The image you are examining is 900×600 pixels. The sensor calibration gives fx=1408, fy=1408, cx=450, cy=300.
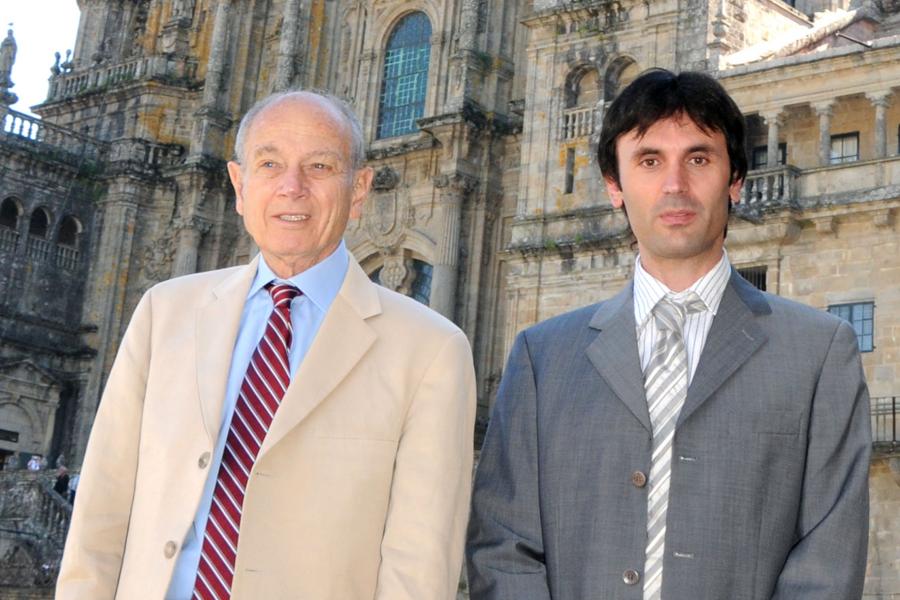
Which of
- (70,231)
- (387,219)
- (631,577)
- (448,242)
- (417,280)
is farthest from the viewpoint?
(70,231)

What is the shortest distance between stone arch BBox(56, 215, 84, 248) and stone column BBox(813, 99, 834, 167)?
849 inches

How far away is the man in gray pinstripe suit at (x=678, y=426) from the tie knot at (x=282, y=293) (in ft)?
2.75

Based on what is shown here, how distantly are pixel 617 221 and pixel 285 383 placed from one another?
20.0 meters

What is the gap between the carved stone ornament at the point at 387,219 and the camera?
104 feet

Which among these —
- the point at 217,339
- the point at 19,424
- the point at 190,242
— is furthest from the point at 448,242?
the point at 217,339

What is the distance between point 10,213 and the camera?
1412 inches

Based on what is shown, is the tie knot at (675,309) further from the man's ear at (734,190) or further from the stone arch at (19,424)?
the stone arch at (19,424)

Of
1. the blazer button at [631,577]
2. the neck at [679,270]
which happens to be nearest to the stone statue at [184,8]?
the neck at [679,270]

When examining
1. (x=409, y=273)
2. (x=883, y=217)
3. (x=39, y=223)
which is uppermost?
(x=39, y=223)

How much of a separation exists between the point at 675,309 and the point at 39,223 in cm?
3364

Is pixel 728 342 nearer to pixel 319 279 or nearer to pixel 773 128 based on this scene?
pixel 319 279

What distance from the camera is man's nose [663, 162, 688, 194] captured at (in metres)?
4.80

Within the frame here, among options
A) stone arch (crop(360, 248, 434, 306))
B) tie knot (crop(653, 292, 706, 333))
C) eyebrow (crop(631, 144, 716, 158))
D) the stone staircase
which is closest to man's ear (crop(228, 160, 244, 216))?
eyebrow (crop(631, 144, 716, 158))

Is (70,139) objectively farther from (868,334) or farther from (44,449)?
(868,334)
